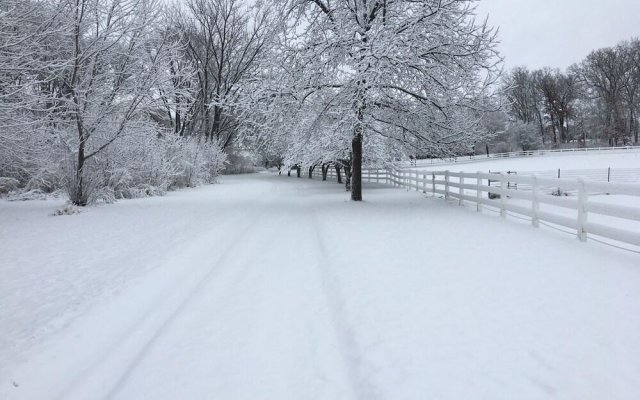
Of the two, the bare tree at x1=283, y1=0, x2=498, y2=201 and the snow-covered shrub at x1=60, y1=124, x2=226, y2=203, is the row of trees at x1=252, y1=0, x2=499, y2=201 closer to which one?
the bare tree at x1=283, y1=0, x2=498, y2=201

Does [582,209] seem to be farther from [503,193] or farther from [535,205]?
[503,193]

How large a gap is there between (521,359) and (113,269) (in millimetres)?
5427

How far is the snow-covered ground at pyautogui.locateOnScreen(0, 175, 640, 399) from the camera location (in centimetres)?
297

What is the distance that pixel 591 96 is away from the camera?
62.6 m

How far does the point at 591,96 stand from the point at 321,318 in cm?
7345

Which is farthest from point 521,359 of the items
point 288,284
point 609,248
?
point 609,248

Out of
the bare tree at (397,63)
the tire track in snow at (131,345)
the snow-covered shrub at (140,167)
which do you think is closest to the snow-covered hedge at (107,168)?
the snow-covered shrub at (140,167)

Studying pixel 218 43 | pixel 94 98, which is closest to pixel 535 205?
pixel 94 98

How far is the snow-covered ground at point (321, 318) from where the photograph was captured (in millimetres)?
2971

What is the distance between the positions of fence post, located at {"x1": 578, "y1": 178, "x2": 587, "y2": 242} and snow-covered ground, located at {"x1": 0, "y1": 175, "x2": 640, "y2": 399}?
397 millimetres

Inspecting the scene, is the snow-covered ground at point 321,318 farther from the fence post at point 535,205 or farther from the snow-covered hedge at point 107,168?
the snow-covered hedge at point 107,168

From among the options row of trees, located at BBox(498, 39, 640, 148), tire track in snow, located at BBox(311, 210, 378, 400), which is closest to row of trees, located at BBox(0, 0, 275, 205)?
tire track in snow, located at BBox(311, 210, 378, 400)

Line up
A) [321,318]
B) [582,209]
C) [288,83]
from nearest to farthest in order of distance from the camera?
[321,318] < [582,209] < [288,83]

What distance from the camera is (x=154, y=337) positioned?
3.79m
